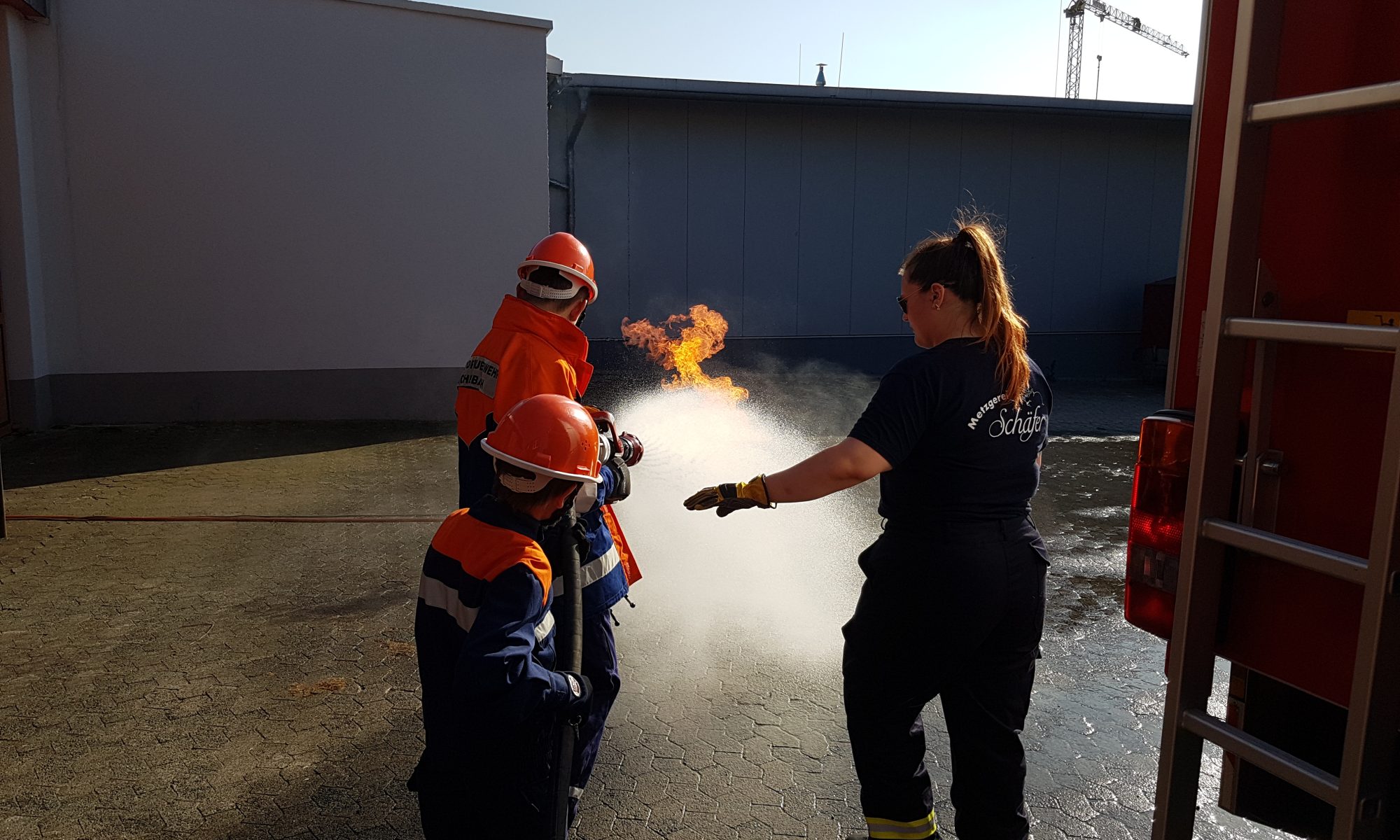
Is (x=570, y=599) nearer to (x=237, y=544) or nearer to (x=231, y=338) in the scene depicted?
(x=237, y=544)

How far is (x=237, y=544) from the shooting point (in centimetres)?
653

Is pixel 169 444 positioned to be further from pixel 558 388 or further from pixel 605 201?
pixel 558 388

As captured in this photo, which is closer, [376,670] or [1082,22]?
[376,670]

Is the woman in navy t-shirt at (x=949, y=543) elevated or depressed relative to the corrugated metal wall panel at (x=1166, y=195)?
depressed

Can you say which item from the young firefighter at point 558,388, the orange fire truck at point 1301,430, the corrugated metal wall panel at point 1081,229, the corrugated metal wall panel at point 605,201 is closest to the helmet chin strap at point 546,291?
the young firefighter at point 558,388

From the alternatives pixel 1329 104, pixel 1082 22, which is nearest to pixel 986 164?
pixel 1329 104

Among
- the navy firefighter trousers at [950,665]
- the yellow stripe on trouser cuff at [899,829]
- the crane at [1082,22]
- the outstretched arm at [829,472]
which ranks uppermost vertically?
the crane at [1082,22]

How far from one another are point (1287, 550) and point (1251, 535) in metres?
0.09

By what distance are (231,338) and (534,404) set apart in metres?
9.68

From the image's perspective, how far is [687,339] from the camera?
50.2 feet

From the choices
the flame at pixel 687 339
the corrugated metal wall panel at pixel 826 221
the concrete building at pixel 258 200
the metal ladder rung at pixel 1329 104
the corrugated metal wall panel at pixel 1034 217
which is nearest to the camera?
the metal ladder rung at pixel 1329 104

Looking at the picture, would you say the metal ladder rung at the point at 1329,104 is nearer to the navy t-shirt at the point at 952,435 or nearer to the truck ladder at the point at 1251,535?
the truck ladder at the point at 1251,535

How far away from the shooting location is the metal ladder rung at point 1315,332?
1659mm

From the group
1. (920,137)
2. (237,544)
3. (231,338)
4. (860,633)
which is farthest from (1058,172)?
(860,633)
